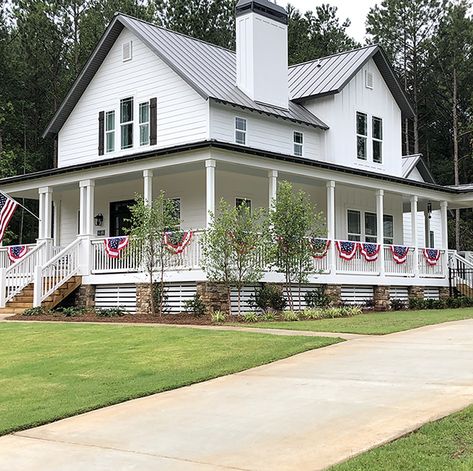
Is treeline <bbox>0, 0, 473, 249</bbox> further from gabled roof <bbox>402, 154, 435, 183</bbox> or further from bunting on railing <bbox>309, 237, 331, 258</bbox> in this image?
bunting on railing <bbox>309, 237, 331, 258</bbox>

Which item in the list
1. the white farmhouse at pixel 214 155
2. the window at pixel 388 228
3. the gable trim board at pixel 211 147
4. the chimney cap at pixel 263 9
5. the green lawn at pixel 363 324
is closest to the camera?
the green lawn at pixel 363 324

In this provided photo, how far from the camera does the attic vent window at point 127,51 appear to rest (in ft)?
83.5

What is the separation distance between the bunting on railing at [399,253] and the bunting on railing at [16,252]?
476 inches

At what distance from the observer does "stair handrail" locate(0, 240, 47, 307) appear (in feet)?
72.8

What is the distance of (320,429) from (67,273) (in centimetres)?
1644

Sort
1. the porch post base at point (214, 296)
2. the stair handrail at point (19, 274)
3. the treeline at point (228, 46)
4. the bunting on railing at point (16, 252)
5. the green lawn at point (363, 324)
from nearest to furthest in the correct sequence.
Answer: the green lawn at point (363, 324)
the porch post base at point (214, 296)
the stair handrail at point (19, 274)
the bunting on railing at point (16, 252)
the treeline at point (228, 46)

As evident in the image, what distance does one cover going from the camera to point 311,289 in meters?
22.6

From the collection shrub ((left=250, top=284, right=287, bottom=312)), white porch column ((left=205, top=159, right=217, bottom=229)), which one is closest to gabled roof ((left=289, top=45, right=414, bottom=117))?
white porch column ((left=205, top=159, right=217, bottom=229))

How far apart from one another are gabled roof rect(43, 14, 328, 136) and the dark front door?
3.81 meters

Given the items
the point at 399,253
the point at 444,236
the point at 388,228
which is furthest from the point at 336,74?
the point at 444,236

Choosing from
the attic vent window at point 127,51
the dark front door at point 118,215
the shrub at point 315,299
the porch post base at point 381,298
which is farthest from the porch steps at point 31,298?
the porch post base at point 381,298

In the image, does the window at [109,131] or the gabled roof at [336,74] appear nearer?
the window at [109,131]

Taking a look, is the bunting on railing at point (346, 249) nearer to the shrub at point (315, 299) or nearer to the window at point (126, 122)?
the shrub at point (315, 299)

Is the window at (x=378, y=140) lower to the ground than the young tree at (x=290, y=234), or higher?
higher
